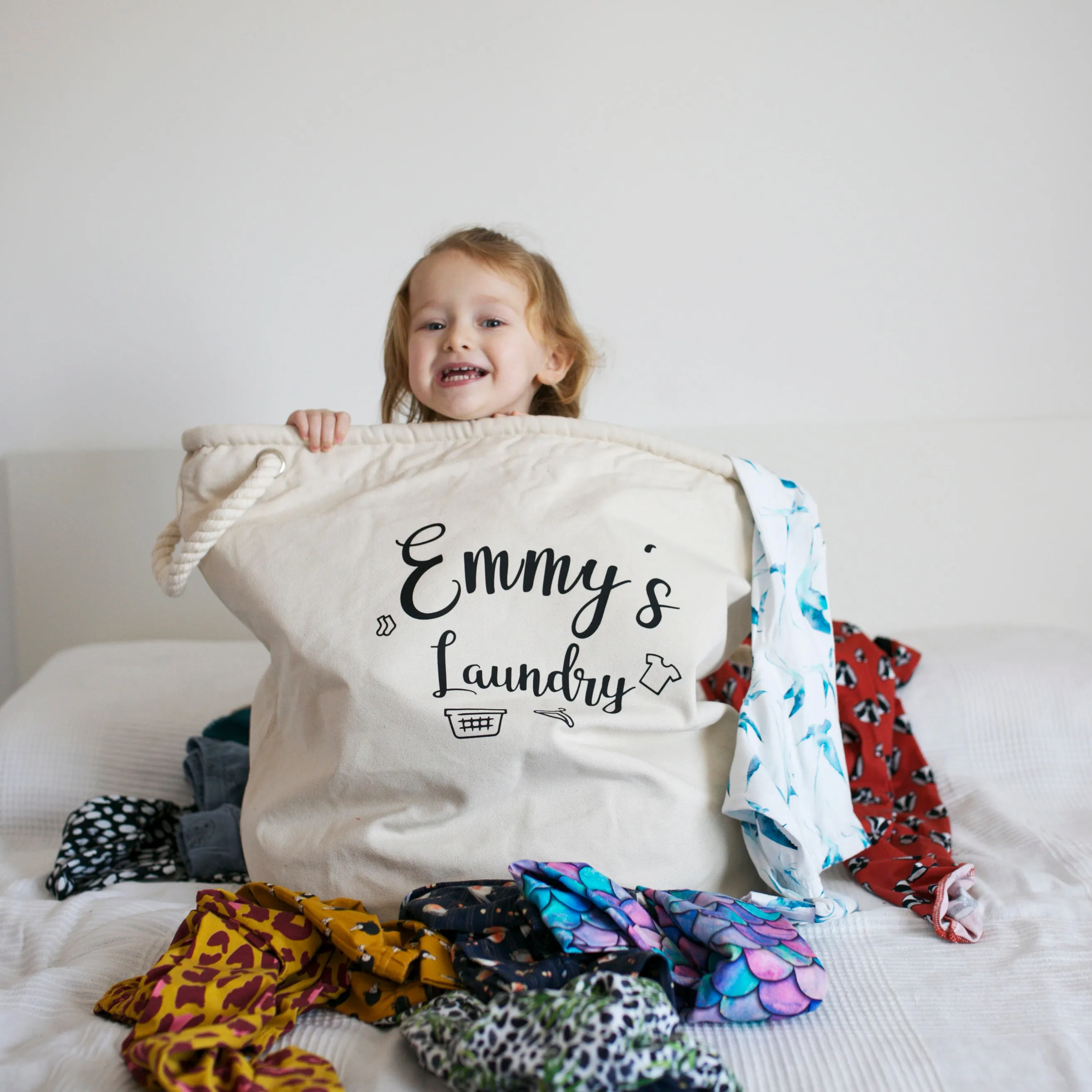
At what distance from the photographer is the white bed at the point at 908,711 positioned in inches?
30.3

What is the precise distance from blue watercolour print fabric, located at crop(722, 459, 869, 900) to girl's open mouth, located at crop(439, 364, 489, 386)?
34 cm

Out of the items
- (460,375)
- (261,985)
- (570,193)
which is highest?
(570,193)

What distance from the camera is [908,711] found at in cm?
142

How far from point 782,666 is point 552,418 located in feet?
1.17

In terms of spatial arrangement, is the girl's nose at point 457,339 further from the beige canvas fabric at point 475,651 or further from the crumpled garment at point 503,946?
the crumpled garment at point 503,946

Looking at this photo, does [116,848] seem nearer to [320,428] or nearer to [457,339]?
[320,428]

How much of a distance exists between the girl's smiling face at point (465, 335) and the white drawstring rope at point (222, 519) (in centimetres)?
27

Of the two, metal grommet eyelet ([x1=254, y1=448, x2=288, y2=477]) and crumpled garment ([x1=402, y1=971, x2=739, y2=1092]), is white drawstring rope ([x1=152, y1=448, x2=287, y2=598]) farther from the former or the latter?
crumpled garment ([x1=402, y1=971, x2=739, y2=1092])

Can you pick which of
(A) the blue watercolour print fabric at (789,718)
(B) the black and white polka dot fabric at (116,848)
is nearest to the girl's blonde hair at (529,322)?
(A) the blue watercolour print fabric at (789,718)

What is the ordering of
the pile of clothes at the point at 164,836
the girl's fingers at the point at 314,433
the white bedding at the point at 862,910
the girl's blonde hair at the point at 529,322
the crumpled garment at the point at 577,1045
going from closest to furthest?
the crumpled garment at the point at 577,1045
the white bedding at the point at 862,910
the girl's fingers at the point at 314,433
the pile of clothes at the point at 164,836
the girl's blonde hair at the point at 529,322

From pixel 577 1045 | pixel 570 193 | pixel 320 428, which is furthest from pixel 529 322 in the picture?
pixel 577 1045

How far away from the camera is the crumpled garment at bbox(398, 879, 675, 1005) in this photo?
759mm

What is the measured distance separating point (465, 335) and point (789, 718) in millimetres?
581

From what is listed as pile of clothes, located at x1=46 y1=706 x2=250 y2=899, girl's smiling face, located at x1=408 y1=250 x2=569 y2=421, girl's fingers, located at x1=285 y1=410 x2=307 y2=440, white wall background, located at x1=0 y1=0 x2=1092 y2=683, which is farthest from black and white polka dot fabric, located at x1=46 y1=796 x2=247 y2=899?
white wall background, located at x1=0 y1=0 x2=1092 y2=683
